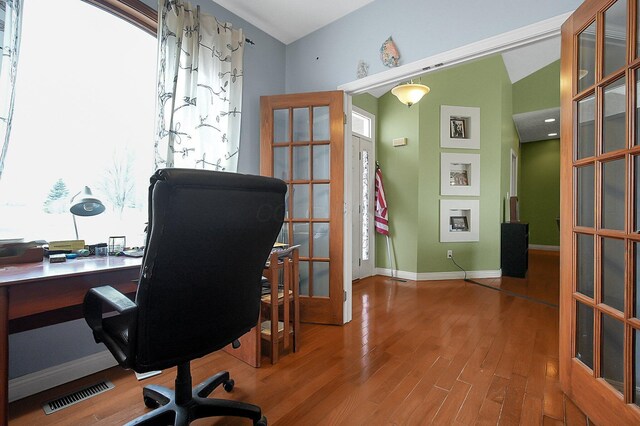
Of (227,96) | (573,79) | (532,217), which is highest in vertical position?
(227,96)

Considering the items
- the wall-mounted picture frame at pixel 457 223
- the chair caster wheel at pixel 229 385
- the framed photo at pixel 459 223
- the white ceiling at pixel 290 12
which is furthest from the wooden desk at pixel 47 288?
the framed photo at pixel 459 223

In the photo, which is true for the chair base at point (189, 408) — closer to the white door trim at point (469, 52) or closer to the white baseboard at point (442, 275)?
the white door trim at point (469, 52)

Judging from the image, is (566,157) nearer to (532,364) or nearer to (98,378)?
(532,364)

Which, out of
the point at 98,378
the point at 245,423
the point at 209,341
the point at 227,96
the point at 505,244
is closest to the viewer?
the point at 209,341

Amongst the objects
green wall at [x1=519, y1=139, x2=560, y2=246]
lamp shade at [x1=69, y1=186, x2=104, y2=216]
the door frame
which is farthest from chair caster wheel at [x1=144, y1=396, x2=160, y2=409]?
green wall at [x1=519, y1=139, x2=560, y2=246]

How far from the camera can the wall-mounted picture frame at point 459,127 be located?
14.2 feet

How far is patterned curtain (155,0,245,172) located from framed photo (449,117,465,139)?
3270mm

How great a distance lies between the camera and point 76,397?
1.59 meters

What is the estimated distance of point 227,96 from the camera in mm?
2348

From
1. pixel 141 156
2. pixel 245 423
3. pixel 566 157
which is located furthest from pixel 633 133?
→ pixel 141 156

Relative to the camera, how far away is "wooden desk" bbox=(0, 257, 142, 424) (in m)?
1.06

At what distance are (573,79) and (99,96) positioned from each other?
113 inches

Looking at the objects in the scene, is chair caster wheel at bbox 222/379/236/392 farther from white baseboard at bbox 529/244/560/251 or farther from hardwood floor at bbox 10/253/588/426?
white baseboard at bbox 529/244/560/251

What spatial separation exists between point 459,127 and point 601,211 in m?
3.34
